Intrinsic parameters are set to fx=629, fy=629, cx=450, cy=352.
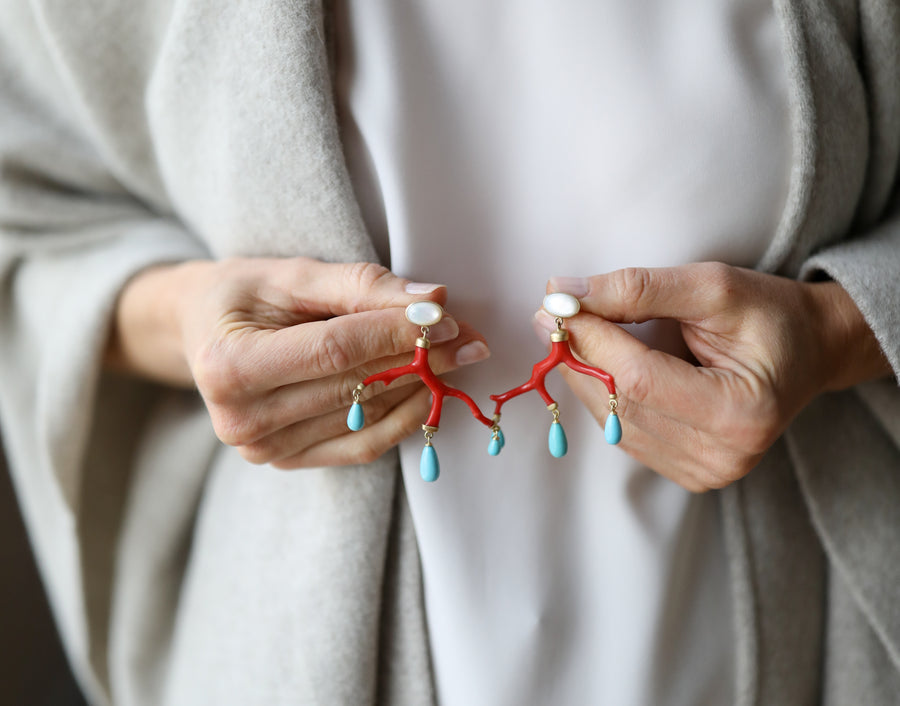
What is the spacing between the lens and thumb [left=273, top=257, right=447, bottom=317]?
A: 1.91ft

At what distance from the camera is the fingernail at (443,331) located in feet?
1.90

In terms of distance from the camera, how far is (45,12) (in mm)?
729

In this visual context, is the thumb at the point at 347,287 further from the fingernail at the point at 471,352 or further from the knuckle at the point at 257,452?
the knuckle at the point at 257,452

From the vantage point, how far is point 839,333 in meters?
0.66

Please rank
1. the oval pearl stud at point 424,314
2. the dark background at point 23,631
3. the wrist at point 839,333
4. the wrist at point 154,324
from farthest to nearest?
the dark background at point 23,631 < the wrist at point 154,324 < the wrist at point 839,333 < the oval pearl stud at point 424,314

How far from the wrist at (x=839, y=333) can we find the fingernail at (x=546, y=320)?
11.1 inches

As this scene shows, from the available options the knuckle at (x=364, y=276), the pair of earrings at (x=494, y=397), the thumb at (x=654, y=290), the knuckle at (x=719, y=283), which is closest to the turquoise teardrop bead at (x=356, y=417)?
the pair of earrings at (x=494, y=397)

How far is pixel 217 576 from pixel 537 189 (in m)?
0.62

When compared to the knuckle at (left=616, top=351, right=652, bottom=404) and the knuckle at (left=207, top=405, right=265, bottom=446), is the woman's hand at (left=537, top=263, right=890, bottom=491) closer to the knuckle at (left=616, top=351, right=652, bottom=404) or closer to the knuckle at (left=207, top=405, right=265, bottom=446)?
the knuckle at (left=616, top=351, right=652, bottom=404)

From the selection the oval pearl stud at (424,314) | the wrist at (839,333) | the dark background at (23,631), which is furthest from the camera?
the dark background at (23,631)

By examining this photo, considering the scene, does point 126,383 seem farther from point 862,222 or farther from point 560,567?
point 862,222

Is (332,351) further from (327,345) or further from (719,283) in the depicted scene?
(719,283)

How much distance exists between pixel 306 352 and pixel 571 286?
0.82ft

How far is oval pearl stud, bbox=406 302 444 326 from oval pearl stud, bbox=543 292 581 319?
101 millimetres
